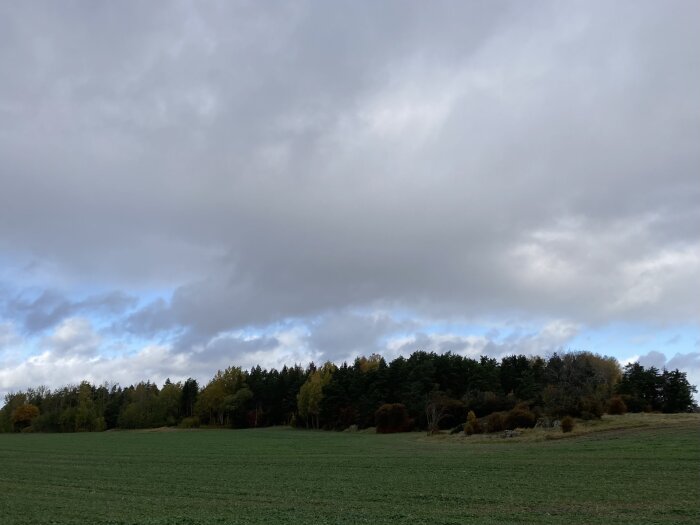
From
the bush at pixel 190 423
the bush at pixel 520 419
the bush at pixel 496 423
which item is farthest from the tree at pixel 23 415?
the bush at pixel 520 419

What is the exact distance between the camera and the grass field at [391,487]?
19.6 metres

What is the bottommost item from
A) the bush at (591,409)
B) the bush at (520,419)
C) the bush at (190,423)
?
the bush at (190,423)

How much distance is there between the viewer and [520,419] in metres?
66.4

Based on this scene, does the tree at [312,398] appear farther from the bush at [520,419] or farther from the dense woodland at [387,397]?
the bush at [520,419]

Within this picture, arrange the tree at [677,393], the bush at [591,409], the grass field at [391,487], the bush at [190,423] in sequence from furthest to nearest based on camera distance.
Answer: the bush at [190,423], the tree at [677,393], the bush at [591,409], the grass field at [391,487]

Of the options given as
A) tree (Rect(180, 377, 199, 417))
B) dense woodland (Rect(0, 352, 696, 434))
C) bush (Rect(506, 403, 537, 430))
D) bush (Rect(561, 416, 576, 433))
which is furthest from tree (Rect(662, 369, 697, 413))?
tree (Rect(180, 377, 199, 417))

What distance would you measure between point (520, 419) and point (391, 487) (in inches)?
1700

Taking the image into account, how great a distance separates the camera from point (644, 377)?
278 ft

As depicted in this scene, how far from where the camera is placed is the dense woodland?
7494cm

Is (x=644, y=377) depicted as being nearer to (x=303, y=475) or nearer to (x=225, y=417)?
(x=303, y=475)

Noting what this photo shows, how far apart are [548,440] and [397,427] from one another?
148 ft

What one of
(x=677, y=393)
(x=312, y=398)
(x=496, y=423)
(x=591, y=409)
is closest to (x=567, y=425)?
(x=591, y=409)

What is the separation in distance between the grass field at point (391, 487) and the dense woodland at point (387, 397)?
86.4 feet

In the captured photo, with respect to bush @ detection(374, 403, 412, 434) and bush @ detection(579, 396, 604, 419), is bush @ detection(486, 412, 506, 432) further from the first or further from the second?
bush @ detection(374, 403, 412, 434)
